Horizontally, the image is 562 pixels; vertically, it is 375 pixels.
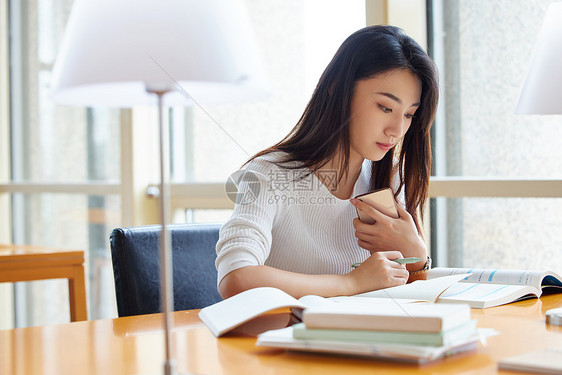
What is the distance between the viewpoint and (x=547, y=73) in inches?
48.0

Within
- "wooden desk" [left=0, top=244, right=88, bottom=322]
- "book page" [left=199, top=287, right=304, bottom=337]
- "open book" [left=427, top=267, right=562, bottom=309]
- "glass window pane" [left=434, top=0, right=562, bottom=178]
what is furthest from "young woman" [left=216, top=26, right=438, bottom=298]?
"wooden desk" [left=0, top=244, right=88, bottom=322]

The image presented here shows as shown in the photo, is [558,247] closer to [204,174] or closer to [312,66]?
[312,66]

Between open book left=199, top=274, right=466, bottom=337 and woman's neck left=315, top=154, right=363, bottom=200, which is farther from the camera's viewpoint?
woman's neck left=315, top=154, right=363, bottom=200

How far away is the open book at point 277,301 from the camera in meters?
0.90

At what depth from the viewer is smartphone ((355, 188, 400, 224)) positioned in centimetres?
135

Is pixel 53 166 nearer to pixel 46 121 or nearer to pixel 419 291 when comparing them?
pixel 46 121

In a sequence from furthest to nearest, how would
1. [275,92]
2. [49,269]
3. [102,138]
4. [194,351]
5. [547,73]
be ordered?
[102,138]
[275,92]
[49,269]
[547,73]
[194,351]

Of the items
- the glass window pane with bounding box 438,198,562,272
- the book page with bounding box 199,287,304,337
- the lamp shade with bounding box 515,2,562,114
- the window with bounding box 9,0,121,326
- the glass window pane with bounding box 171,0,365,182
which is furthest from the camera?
the window with bounding box 9,0,121,326

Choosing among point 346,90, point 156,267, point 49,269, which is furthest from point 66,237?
point 346,90

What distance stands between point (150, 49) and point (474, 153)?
4.85ft

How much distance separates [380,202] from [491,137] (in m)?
0.71

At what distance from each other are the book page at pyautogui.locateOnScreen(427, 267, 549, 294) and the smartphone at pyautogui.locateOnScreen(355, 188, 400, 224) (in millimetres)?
153

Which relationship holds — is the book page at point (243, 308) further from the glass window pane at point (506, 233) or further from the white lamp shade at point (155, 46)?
the glass window pane at point (506, 233)

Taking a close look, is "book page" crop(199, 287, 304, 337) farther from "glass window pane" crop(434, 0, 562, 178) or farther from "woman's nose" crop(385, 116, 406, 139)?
"glass window pane" crop(434, 0, 562, 178)
